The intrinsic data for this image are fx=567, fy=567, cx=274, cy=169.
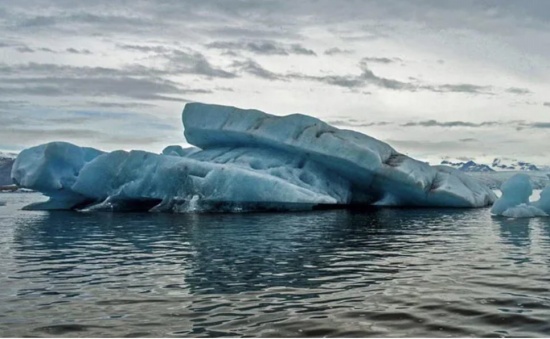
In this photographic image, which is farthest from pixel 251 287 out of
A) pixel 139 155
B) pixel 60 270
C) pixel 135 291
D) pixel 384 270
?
pixel 139 155

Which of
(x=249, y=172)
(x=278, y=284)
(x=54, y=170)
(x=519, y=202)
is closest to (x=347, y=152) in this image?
(x=249, y=172)

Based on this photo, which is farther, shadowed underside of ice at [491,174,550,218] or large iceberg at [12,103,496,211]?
large iceberg at [12,103,496,211]

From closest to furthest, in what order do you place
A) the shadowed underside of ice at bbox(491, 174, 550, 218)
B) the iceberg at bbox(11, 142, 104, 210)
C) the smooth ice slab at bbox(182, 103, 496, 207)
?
the shadowed underside of ice at bbox(491, 174, 550, 218)
the smooth ice slab at bbox(182, 103, 496, 207)
the iceberg at bbox(11, 142, 104, 210)

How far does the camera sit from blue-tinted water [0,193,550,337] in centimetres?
680

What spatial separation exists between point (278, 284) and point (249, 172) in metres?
19.5

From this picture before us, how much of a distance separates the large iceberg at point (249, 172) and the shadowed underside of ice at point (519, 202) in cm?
572

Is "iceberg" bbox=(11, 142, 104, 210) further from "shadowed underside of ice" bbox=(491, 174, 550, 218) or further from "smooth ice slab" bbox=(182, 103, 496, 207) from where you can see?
"shadowed underside of ice" bbox=(491, 174, 550, 218)

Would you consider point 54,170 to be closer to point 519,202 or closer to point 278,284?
point 519,202

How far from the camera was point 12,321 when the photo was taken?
7.14 metres

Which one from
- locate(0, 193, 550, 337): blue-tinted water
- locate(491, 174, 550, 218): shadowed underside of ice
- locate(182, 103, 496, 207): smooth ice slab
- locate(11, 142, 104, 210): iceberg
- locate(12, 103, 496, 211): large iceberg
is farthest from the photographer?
locate(11, 142, 104, 210): iceberg

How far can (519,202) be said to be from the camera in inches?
1068

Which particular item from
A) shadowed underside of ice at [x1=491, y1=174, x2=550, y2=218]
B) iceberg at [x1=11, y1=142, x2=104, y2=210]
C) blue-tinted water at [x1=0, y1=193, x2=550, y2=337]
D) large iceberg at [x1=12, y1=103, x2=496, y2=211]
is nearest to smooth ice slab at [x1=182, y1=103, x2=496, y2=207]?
large iceberg at [x1=12, y1=103, x2=496, y2=211]

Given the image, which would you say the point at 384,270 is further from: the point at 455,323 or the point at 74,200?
the point at 74,200

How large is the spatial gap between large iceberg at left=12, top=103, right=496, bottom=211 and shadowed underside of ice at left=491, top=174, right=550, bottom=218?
5.72m
